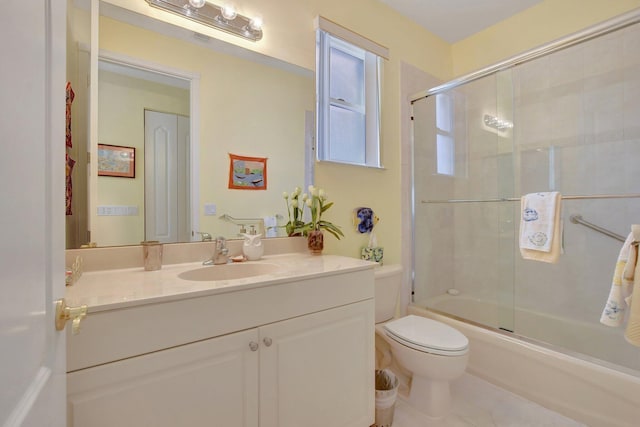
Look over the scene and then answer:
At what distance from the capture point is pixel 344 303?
1.26 m

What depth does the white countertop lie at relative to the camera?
811mm

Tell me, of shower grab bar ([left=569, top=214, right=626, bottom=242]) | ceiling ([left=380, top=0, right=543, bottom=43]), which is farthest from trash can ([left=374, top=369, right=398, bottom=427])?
ceiling ([left=380, top=0, right=543, bottom=43])

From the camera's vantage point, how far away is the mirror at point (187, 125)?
1.18 metres

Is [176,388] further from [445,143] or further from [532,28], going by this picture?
[532,28]

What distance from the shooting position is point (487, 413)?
61.7 inches

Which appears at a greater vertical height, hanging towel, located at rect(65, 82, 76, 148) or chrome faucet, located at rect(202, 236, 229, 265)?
hanging towel, located at rect(65, 82, 76, 148)

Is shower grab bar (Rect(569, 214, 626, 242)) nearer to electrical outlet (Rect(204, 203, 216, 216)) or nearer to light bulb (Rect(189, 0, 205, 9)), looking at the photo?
electrical outlet (Rect(204, 203, 216, 216))

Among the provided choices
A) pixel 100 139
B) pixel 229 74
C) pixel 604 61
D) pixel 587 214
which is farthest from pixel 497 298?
pixel 100 139

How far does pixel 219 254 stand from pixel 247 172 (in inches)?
18.0

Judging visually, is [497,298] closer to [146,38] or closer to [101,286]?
[101,286]

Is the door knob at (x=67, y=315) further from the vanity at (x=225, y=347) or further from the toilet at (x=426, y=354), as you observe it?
the toilet at (x=426, y=354)

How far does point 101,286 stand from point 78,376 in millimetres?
286

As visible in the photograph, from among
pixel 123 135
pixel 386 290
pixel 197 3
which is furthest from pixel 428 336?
pixel 197 3

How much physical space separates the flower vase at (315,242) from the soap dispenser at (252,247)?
28 centimetres
